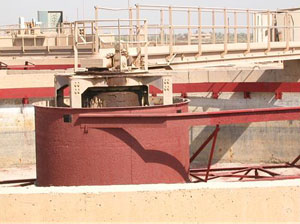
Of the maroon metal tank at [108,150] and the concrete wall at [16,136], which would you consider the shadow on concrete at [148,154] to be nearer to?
the maroon metal tank at [108,150]

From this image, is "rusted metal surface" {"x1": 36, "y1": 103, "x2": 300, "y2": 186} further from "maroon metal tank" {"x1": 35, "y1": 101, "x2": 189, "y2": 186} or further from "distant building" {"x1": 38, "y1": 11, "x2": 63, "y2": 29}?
"distant building" {"x1": 38, "y1": 11, "x2": 63, "y2": 29}

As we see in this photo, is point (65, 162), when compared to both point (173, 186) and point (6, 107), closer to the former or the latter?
point (173, 186)

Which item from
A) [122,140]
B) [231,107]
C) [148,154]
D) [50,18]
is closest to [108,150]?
[122,140]

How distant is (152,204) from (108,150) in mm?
5514

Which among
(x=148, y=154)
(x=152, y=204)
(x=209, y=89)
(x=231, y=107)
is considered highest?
(x=209, y=89)

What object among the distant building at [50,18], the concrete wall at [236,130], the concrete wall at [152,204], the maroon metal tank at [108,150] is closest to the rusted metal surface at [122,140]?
the maroon metal tank at [108,150]

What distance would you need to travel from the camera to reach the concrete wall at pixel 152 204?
24.9 feet

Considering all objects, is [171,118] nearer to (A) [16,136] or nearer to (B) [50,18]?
(A) [16,136]

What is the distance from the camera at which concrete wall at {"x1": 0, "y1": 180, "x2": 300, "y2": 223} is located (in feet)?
24.9

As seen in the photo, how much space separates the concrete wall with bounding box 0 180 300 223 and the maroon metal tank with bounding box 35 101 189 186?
5.04 metres

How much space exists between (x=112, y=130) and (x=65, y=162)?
1339 millimetres

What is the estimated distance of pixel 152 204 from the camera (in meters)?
7.63

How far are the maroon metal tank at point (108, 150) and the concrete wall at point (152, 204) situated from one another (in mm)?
5042

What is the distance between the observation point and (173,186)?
779 centimetres
